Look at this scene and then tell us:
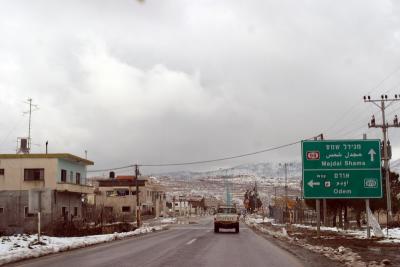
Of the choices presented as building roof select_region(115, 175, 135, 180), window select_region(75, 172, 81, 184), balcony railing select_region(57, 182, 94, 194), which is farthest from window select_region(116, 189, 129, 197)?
balcony railing select_region(57, 182, 94, 194)

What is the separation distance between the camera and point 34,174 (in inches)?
2133

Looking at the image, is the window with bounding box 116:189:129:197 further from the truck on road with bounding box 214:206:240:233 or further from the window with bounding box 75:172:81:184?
the truck on road with bounding box 214:206:240:233

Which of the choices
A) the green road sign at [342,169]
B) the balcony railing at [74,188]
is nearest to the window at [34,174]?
the balcony railing at [74,188]

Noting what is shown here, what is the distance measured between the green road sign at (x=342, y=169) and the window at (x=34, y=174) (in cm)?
3455

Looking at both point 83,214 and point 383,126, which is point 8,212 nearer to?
point 83,214

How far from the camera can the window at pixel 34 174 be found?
54.0m

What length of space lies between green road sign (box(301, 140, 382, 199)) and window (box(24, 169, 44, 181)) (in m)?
34.6

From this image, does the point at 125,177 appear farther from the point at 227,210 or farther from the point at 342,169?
the point at 342,169

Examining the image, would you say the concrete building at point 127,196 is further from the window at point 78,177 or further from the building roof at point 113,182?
the window at point 78,177

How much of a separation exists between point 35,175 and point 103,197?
51142 millimetres

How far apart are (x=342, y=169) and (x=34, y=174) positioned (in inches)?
1452

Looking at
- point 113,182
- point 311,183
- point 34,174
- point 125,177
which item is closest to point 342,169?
point 311,183

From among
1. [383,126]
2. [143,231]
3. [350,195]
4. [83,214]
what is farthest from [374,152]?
[83,214]

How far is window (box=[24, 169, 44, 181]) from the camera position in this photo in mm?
54000
